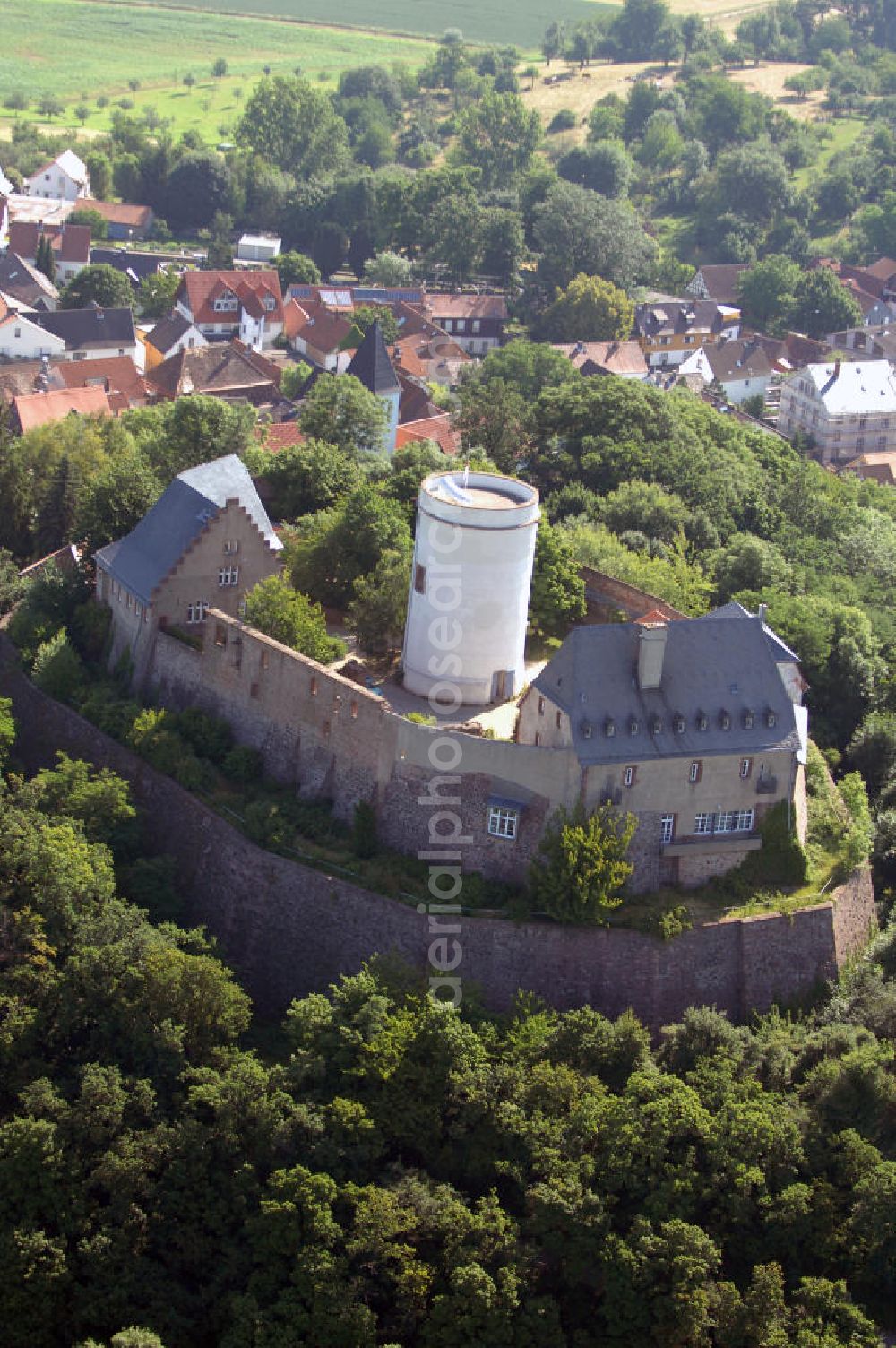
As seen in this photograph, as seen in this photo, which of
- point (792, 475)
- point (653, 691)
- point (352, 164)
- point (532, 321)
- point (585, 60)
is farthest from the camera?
point (585, 60)

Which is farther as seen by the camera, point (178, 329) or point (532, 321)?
point (532, 321)

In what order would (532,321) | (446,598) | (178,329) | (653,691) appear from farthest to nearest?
(532,321) → (178,329) → (446,598) → (653,691)

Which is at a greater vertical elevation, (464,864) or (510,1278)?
(464,864)

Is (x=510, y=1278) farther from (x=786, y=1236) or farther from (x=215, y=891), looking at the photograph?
(x=215, y=891)

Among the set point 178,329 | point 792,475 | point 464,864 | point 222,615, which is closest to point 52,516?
point 222,615

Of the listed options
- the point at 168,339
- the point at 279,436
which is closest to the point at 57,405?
the point at 279,436

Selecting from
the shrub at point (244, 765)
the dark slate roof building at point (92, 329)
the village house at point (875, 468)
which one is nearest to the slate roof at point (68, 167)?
the dark slate roof building at point (92, 329)

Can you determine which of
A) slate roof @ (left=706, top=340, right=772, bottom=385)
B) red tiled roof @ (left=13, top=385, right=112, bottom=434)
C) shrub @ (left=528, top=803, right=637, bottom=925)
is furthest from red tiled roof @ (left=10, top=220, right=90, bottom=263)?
shrub @ (left=528, top=803, right=637, bottom=925)

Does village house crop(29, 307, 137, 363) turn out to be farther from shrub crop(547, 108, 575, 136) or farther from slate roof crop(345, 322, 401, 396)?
shrub crop(547, 108, 575, 136)
